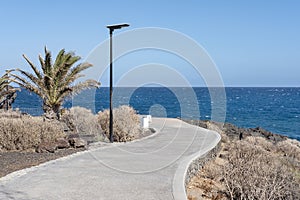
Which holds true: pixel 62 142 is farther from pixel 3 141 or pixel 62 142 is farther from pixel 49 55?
pixel 49 55

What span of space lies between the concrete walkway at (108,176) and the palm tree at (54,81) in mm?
8753

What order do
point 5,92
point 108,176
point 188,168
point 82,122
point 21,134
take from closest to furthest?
Answer: point 108,176 < point 188,168 < point 21,134 < point 82,122 < point 5,92

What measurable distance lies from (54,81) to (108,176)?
13249 mm

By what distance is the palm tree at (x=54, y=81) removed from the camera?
68.8 ft

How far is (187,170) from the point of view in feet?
31.6

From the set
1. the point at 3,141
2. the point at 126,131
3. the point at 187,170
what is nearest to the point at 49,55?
the point at 126,131

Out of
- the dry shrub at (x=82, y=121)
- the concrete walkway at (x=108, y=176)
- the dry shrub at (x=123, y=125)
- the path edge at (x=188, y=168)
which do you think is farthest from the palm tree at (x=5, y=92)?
the path edge at (x=188, y=168)

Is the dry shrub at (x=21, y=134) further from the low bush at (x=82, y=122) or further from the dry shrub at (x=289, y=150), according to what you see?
the dry shrub at (x=289, y=150)

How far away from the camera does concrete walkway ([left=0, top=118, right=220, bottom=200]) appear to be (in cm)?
733

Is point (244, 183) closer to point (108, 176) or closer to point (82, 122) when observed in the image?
point (108, 176)

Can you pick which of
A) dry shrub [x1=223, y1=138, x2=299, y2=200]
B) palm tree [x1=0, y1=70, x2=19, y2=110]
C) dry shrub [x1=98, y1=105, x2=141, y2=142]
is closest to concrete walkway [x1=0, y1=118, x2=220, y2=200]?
dry shrub [x1=223, y1=138, x2=299, y2=200]

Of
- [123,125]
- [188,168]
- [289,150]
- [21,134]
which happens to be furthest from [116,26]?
[289,150]

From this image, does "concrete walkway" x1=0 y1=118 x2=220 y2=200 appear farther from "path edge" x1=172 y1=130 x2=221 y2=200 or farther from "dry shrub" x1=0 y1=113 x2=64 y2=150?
"dry shrub" x1=0 y1=113 x2=64 y2=150

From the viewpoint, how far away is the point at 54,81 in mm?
21047
